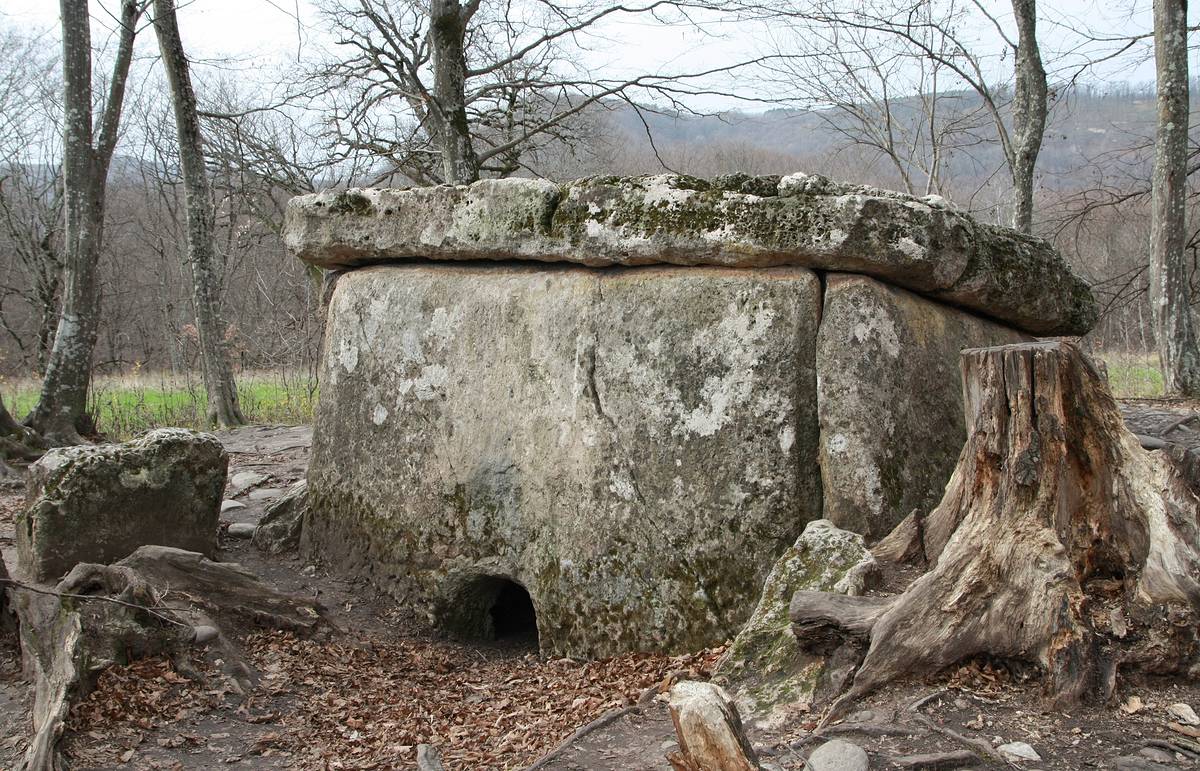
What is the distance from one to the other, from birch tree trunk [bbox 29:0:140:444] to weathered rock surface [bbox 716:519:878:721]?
6.64 metres

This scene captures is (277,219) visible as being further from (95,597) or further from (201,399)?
(95,597)

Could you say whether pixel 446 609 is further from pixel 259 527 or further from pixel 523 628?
pixel 259 527

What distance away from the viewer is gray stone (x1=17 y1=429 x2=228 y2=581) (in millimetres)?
4020

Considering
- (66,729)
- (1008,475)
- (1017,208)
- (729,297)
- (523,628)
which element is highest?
(1017,208)

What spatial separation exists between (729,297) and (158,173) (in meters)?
16.5

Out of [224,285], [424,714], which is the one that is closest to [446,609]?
[424,714]

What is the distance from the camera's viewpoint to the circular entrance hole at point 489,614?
4434mm

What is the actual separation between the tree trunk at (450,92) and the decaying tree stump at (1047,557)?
786 cm

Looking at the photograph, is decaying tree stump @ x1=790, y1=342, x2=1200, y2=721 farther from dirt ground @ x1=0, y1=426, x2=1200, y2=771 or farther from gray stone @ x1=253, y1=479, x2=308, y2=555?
gray stone @ x1=253, y1=479, x2=308, y2=555

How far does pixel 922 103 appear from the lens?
17.0 meters

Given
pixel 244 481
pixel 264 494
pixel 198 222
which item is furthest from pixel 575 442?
pixel 198 222

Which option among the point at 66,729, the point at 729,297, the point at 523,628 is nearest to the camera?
the point at 66,729

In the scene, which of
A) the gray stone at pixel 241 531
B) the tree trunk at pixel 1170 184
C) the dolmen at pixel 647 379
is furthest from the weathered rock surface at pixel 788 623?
the tree trunk at pixel 1170 184

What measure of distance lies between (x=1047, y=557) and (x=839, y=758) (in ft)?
2.99
